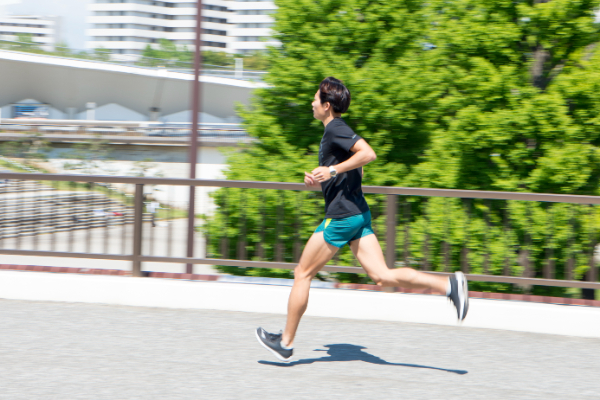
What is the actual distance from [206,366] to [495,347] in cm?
220

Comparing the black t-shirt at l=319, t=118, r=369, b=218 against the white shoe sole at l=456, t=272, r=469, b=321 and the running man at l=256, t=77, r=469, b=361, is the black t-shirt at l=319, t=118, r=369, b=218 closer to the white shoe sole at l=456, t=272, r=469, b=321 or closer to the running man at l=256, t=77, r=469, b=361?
the running man at l=256, t=77, r=469, b=361

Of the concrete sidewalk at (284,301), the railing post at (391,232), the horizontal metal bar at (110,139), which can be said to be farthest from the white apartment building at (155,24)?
the railing post at (391,232)

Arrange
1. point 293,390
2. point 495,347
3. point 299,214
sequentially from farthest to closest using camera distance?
point 299,214 → point 495,347 → point 293,390

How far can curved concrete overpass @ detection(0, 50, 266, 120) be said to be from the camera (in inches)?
2199

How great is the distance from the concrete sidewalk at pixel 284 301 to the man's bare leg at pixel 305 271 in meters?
1.49

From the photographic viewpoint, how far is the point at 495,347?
5.11 m

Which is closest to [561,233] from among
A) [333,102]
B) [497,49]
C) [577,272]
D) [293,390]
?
[577,272]

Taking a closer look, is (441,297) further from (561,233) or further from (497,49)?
(497,49)

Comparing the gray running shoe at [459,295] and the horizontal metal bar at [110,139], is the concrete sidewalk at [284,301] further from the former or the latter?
the horizontal metal bar at [110,139]

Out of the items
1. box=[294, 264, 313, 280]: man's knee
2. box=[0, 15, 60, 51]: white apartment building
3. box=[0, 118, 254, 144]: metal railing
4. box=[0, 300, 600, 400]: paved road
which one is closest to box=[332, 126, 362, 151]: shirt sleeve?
box=[294, 264, 313, 280]: man's knee

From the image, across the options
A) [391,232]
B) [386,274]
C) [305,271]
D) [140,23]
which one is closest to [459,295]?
[386,274]

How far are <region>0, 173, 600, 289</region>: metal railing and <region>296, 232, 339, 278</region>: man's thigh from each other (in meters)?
1.71

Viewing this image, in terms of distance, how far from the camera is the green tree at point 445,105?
657 centimetres

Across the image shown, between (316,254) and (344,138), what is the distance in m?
0.77
